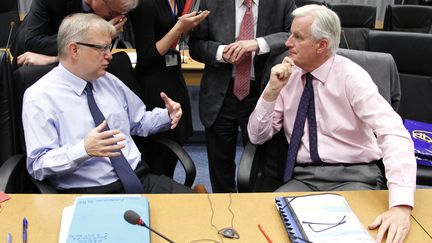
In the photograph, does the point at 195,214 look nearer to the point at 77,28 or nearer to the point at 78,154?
the point at 78,154

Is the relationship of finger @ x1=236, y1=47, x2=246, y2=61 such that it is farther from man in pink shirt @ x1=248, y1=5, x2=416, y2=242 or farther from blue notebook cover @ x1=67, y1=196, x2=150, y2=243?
blue notebook cover @ x1=67, y1=196, x2=150, y2=243

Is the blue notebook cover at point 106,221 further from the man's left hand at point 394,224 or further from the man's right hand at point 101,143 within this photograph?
the man's left hand at point 394,224

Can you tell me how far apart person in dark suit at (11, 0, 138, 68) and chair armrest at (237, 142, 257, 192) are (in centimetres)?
80

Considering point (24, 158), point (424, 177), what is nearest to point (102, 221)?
point (24, 158)

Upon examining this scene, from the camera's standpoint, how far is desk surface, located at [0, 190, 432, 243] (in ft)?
4.21

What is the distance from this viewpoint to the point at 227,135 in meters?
2.36

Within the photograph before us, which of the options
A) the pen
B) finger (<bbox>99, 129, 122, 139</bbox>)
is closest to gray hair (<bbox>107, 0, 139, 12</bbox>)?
finger (<bbox>99, 129, 122, 139</bbox>)

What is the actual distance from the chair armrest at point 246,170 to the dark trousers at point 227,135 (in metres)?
0.30

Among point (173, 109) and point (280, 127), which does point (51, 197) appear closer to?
point (173, 109)

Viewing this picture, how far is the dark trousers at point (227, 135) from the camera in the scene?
2281 mm

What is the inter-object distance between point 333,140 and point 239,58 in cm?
61

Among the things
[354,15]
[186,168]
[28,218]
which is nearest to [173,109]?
[186,168]

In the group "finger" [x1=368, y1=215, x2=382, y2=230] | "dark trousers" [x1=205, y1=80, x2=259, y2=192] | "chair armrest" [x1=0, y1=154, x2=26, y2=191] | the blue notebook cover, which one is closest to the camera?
the blue notebook cover

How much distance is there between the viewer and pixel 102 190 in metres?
1.72
